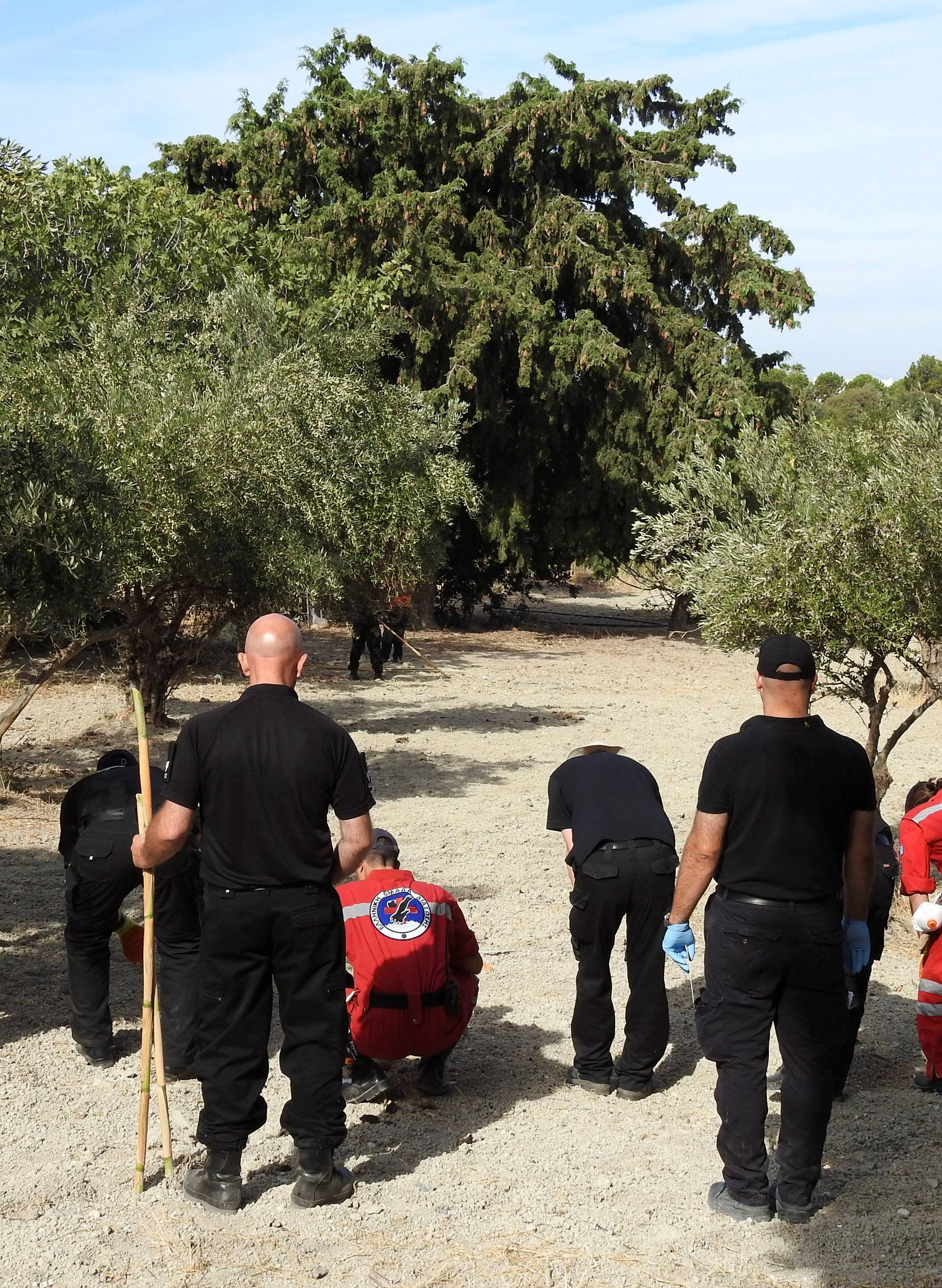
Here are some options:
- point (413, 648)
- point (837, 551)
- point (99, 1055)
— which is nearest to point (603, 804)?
point (99, 1055)

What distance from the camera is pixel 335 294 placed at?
71.4 feet

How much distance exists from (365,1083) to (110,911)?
138cm

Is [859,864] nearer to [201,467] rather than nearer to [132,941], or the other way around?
[132,941]

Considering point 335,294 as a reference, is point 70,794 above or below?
below

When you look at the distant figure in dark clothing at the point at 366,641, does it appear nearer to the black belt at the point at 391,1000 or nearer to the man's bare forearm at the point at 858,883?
the black belt at the point at 391,1000

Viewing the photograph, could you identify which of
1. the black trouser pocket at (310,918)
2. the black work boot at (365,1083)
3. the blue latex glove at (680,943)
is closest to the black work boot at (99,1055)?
the black work boot at (365,1083)

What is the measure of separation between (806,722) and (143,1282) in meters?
2.81

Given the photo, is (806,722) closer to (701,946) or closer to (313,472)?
(701,946)

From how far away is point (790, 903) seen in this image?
4.41 metres

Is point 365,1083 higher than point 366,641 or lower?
lower

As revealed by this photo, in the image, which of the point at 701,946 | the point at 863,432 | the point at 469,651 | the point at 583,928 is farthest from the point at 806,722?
the point at 469,651

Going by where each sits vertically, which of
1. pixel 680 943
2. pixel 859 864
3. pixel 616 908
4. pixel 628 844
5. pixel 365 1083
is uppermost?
pixel 859 864

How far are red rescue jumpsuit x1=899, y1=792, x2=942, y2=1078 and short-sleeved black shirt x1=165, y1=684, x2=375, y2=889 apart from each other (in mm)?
2861

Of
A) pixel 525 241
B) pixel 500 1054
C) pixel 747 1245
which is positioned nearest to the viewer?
pixel 747 1245
